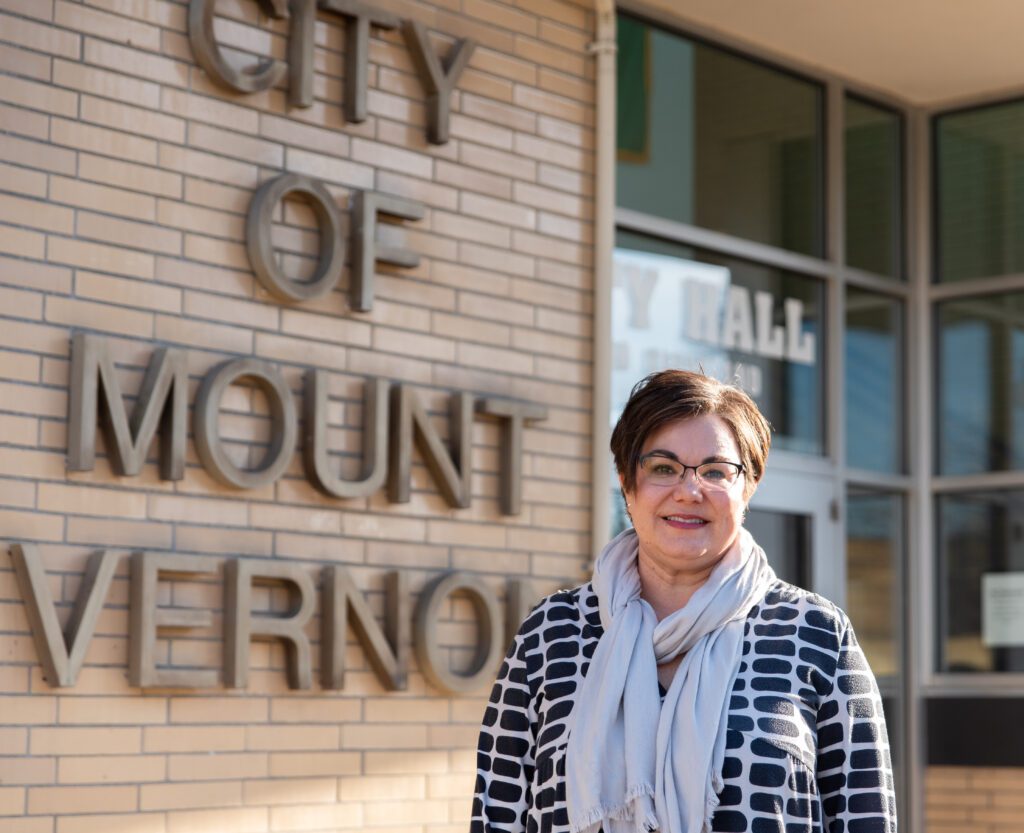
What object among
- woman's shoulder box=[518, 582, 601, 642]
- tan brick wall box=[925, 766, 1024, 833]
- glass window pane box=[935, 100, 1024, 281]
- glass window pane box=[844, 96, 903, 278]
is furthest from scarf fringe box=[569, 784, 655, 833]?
glass window pane box=[935, 100, 1024, 281]

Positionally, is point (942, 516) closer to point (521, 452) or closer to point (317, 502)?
point (521, 452)

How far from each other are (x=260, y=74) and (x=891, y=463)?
4.00 meters

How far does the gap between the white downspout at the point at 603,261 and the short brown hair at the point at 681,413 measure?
3052 mm

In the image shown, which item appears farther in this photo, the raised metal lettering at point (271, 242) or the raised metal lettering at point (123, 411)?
the raised metal lettering at point (271, 242)

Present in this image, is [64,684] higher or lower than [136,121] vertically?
lower

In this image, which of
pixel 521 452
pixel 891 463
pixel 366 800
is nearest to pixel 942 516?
pixel 891 463

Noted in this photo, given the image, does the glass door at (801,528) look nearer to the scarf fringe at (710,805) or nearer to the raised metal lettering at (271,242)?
the raised metal lettering at (271,242)

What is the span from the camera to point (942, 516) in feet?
25.7

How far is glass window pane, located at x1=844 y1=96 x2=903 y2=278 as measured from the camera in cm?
773

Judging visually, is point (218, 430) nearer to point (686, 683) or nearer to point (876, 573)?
point (686, 683)

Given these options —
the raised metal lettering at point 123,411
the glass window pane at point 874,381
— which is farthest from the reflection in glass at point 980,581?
the raised metal lettering at point 123,411

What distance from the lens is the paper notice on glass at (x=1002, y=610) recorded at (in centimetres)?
750

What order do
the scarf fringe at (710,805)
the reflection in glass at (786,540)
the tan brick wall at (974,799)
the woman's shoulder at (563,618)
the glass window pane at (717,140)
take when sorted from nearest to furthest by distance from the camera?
the scarf fringe at (710,805) → the woman's shoulder at (563,618) → the glass window pane at (717,140) → the reflection in glass at (786,540) → the tan brick wall at (974,799)

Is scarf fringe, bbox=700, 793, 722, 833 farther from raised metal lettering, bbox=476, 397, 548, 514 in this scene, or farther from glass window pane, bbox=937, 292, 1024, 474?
glass window pane, bbox=937, 292, 1024, 474
